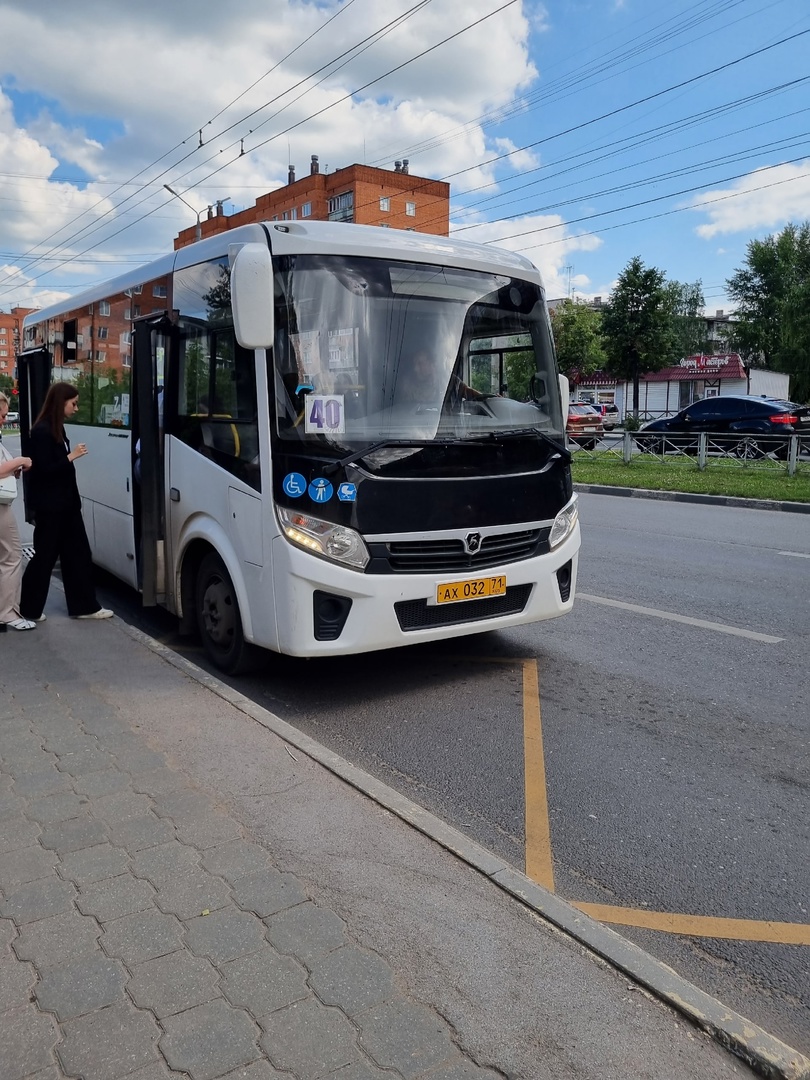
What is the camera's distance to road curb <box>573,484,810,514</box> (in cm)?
1596

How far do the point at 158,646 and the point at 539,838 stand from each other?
3363 millimetres

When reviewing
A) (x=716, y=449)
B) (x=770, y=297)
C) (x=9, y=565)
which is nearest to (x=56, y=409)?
(x=9, y=565)

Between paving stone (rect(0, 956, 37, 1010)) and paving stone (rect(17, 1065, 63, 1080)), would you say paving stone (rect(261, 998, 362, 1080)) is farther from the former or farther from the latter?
paving stone (rect(0, 956, 37, 1010))

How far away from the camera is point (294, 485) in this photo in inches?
→ 198

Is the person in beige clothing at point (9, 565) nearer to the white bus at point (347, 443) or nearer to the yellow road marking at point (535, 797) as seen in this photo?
the white bus at point (347, 443)

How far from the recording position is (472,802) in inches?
164

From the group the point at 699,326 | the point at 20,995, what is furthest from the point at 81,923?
the point at 699,326

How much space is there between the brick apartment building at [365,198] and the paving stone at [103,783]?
70830 mm

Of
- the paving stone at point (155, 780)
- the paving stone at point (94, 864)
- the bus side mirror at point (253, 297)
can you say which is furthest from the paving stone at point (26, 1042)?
the bus side mirror at point (253, 297)

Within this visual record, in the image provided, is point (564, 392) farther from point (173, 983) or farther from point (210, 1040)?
point (210, 1040)

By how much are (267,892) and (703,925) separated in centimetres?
156

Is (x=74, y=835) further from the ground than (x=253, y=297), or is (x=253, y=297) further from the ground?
(x=253, y=297)

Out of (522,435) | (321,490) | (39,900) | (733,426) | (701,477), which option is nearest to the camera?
(39,900)

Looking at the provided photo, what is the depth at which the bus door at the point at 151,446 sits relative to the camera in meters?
6.41
